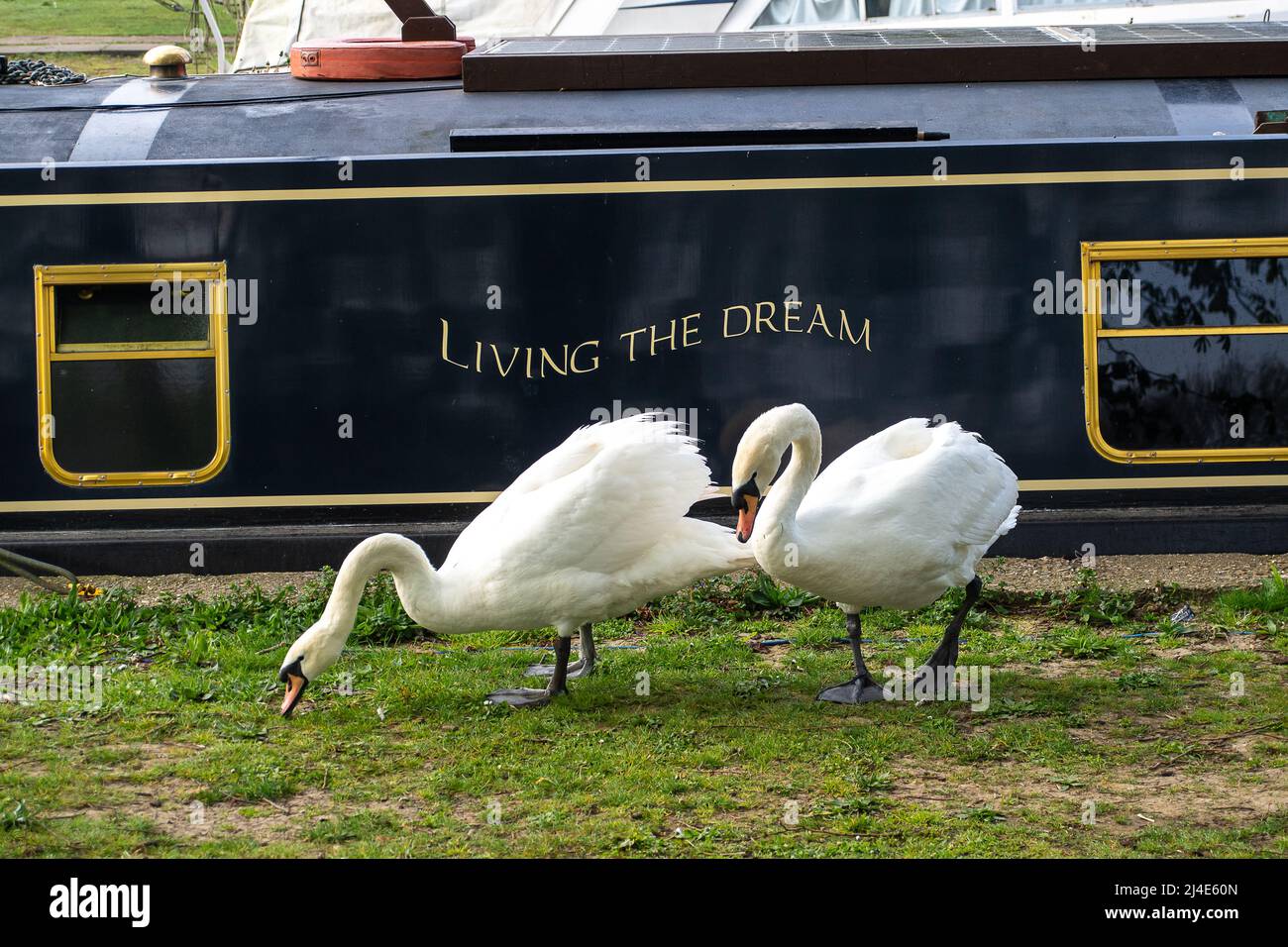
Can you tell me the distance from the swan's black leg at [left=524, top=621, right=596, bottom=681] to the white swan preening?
0.86 metres

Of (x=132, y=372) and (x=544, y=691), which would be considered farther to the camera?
(x=132, y=372)

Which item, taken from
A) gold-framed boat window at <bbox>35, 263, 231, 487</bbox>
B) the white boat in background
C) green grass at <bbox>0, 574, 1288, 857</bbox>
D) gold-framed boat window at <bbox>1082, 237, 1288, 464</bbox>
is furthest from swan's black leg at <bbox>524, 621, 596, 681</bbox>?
the white boat in background

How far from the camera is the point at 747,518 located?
5.58m

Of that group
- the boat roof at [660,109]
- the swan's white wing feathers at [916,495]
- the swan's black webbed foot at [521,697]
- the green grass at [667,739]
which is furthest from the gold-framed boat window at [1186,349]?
the swan's black webbed foot at [521,697]

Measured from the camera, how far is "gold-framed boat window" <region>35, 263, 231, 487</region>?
722cm

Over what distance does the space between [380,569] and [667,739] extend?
1138 millimetres

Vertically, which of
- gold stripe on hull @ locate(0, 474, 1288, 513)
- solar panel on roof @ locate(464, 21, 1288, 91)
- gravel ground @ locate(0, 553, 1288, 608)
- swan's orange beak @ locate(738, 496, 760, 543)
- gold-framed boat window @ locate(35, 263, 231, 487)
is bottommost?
gravel ground @ locate(0, 553, 1288, 608)

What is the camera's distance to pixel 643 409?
24.0 feet

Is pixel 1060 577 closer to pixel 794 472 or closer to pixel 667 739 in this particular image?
pixel 794 472

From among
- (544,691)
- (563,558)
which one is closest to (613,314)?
(563,558)

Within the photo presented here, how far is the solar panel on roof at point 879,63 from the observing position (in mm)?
7656

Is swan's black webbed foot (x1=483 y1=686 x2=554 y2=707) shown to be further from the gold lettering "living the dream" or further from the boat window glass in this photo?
the boat window glass

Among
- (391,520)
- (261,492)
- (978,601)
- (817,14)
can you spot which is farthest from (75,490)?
(817,14)

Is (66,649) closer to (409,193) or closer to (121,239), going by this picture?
(121,239)
